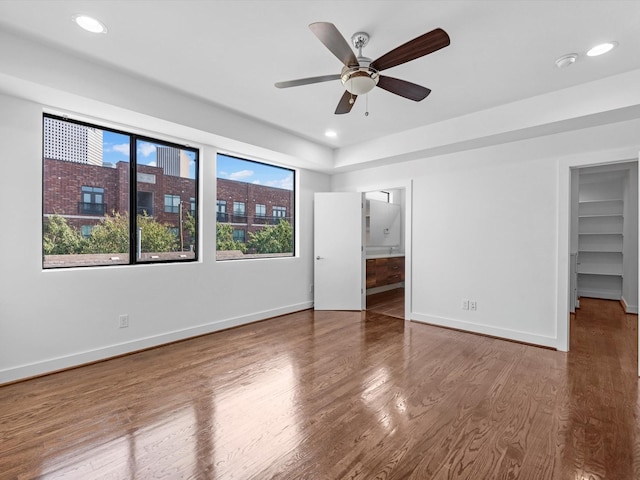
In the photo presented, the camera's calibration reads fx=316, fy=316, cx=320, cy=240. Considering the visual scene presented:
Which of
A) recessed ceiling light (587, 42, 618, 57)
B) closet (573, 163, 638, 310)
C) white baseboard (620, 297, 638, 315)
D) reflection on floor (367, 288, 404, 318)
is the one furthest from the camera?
closet (573, 163, 638, 310)

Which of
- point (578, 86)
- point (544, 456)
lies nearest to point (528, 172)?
point (578, 86)

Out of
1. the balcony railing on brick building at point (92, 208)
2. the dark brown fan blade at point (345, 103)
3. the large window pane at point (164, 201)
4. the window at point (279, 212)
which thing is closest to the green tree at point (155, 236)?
the large window pane at point (164, 201)

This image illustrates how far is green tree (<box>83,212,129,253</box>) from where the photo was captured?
10.5ft

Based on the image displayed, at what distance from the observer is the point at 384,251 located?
740cm

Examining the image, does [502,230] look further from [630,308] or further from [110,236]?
[110,236]

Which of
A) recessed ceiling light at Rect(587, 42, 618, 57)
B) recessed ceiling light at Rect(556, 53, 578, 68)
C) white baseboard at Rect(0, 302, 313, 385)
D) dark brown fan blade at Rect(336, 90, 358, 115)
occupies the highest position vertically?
recessed ceiling light at Rect(587, 42, 618, 57)

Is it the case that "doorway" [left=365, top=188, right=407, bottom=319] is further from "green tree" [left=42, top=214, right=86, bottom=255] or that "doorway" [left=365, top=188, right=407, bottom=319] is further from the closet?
"green tree" [left=42, top=214, right=86, bottom=255]

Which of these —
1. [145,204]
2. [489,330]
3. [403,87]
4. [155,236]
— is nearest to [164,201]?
[145,204]

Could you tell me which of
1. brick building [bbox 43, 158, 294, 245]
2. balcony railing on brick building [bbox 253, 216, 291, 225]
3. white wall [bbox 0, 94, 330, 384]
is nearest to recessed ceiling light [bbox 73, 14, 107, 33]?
white wall [bbox 0, 94, 330, 384]

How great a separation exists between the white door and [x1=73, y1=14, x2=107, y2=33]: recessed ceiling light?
3.55 metres

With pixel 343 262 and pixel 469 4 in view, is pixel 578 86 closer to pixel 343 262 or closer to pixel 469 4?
pixel 469 4

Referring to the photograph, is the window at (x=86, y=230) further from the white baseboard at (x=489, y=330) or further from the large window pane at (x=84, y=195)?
the white baseboard at (x=489, y=330)

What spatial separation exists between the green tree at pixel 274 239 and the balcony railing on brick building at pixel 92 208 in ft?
6.28

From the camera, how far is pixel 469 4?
198 cm
